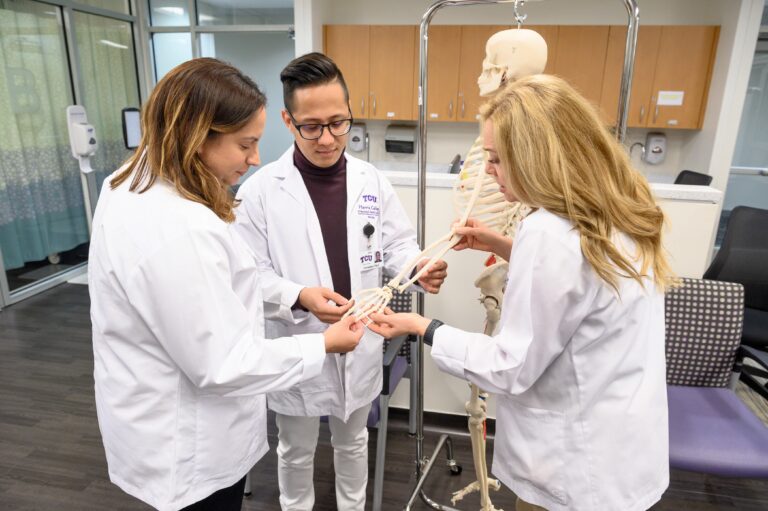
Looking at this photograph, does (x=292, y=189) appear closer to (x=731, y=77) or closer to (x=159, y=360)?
(x=159, y=360)

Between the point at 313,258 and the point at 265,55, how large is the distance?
14.2 feet

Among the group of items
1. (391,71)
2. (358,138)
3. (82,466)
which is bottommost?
(82,466)

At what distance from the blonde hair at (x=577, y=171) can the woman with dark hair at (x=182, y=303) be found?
18.9 inches

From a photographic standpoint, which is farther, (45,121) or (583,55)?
(583,55)

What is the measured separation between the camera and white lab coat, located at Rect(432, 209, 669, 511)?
0.90 metres

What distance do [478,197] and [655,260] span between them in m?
0.67

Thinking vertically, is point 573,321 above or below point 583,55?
below

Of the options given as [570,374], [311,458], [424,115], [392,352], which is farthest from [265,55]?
[570,374]

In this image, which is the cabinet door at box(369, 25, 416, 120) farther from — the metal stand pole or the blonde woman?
the blonde woman

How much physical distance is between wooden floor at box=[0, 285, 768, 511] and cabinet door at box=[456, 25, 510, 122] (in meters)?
3.13

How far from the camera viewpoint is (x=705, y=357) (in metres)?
1.77

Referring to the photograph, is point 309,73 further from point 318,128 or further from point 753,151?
point 753,151

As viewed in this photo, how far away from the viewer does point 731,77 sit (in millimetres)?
3930

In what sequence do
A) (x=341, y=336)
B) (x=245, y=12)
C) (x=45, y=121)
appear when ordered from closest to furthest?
(x=341, y=336)
(x=45, y=121)
(x=245, y=12)
